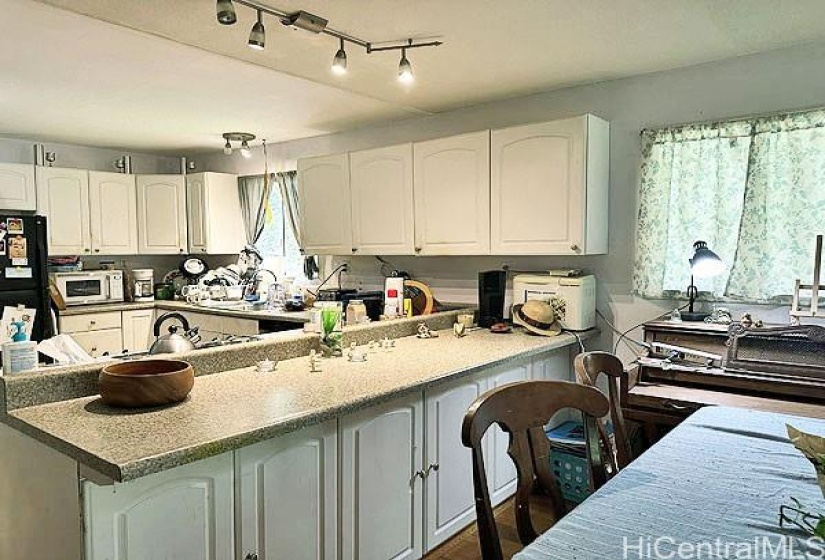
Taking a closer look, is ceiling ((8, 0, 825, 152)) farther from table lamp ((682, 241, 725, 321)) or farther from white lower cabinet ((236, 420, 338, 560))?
white lower cabinet ((236, 420, 338, 560))

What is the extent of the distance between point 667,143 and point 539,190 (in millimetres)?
691

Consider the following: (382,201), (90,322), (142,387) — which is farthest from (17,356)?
(90,322)

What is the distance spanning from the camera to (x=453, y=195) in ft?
11.6

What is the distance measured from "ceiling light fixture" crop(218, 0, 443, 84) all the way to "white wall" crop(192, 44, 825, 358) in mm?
1129

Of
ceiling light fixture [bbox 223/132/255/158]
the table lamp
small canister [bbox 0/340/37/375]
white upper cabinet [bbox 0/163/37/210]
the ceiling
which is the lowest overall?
small canister [bbox 0/340/37/375]

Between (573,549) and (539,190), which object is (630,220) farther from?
(573,549)

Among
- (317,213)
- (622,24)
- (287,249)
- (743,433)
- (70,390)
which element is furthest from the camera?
(287,249)

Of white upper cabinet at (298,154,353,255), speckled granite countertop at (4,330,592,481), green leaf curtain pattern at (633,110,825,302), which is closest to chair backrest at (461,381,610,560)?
speckled granite countertop at (4,330,592,481)

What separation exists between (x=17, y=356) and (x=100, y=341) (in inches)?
128

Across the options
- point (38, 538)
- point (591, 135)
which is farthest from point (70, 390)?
point (591, 135)

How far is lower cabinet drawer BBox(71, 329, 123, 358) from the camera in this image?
15.4 feet

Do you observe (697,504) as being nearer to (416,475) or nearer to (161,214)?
(416,475)

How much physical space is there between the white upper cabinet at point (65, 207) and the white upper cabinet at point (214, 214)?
0.84 meters

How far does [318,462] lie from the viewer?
192 centimetres
